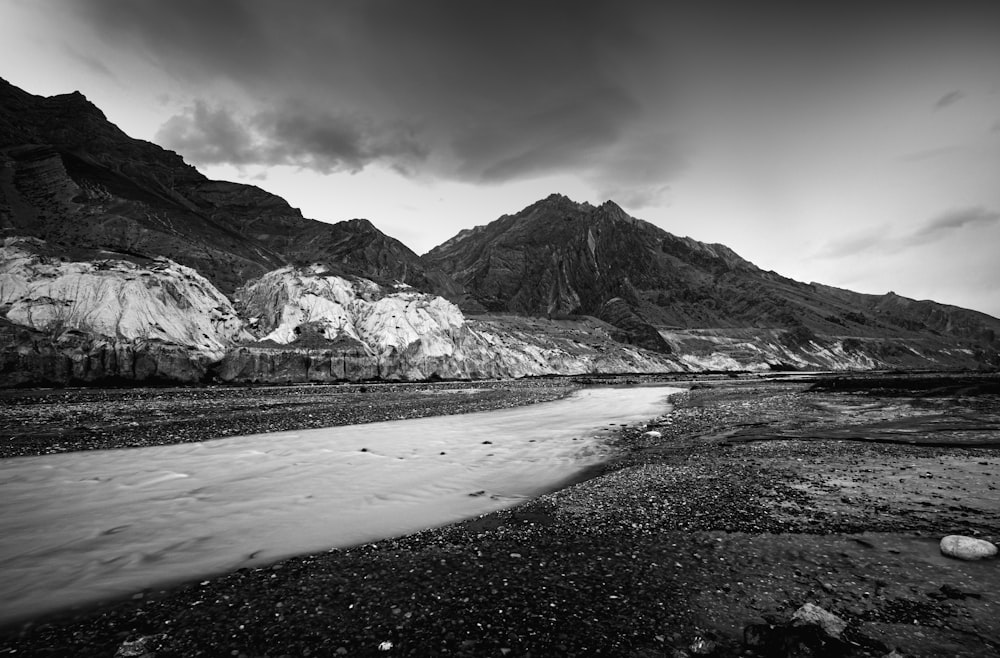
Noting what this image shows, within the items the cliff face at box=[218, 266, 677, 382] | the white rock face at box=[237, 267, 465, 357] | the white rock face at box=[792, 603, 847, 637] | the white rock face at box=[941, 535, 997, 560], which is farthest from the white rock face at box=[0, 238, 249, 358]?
the white rock face at box=[941, 535, 997, 560]

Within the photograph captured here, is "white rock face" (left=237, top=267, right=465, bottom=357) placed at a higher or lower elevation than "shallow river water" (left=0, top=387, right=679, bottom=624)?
higher

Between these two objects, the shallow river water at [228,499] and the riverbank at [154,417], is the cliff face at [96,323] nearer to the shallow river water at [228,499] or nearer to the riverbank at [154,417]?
the riverbank at [154,417]

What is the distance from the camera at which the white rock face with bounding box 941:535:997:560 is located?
25.0 feet

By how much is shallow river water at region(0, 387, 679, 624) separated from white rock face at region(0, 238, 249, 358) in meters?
52.0

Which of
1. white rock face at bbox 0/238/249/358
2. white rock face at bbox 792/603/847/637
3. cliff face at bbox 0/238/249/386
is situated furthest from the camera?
white rock face at bbox 0/238/249/358

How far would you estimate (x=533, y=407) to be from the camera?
4409cm

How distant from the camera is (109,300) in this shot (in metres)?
59.6

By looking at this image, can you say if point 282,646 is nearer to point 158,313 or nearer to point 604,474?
point 604,474

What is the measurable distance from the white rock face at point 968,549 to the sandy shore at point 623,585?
0.23m

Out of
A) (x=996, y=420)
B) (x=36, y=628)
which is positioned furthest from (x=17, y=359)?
(x=996, y=420)

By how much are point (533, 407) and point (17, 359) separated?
57.4m

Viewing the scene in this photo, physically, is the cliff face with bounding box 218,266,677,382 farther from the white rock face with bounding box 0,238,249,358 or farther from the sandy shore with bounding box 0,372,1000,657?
the sandy shore with bounding box 0,372,1000,657

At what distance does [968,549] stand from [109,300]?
83.2 metres

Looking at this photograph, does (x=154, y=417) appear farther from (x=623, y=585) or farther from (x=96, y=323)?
(x=96, y=323)
